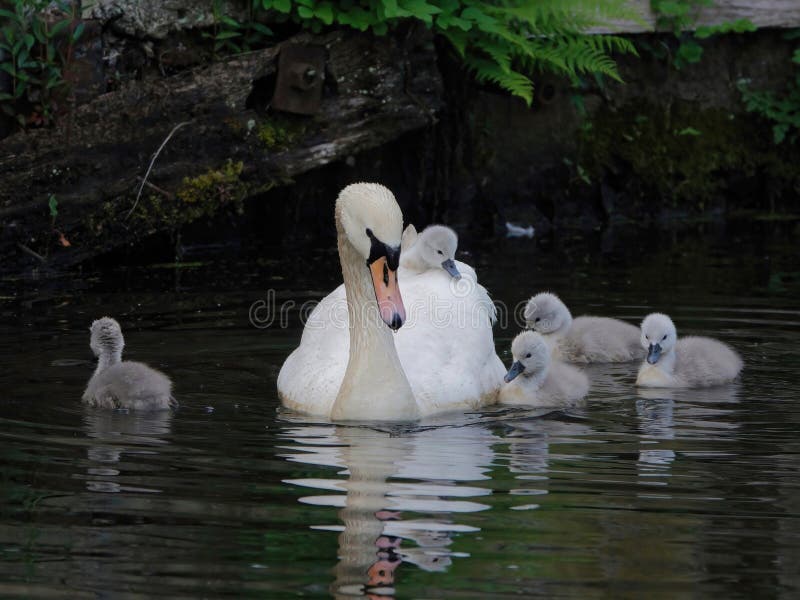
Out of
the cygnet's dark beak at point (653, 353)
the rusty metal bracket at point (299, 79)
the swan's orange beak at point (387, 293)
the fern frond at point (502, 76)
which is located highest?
the fern frond at point (502, 76)

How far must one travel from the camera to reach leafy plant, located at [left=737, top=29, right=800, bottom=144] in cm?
1283

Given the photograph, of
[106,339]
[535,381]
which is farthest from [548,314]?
[106,339]

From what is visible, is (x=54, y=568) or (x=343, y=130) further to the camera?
(x=343, y=130)

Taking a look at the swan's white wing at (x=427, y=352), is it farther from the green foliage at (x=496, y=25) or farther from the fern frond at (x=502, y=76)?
the fern frond at (x=502, y=76)

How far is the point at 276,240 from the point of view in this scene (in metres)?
12.0

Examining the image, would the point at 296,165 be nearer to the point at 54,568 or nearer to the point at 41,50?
the point at 41,50

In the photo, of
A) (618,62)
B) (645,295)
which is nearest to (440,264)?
(645,295)

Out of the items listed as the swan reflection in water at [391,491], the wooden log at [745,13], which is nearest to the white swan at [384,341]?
the swan reflection in water at [391,491]

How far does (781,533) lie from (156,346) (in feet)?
13.7

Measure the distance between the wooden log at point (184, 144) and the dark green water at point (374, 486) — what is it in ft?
4.05

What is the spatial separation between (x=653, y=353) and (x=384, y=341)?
1607mm

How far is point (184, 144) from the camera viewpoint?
973 cm

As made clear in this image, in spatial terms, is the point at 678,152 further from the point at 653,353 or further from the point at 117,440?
the point at 117,440

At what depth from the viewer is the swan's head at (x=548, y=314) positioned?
25.5 feet
